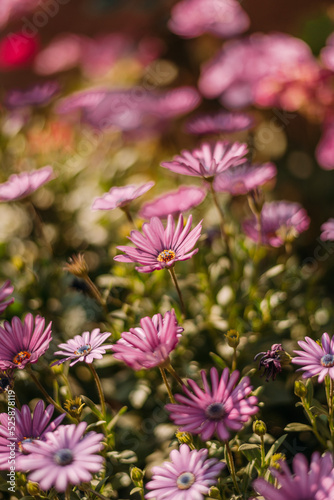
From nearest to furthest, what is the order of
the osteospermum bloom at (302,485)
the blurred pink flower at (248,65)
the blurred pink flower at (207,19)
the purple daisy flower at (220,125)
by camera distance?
1. the osteospermum bloom at (302,485)
2. the purple daisy flower at (220,125)
3. the blurred pink flower at (248,65)
4. the blurred pink flower at (207,19)

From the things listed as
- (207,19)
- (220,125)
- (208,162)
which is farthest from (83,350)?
(207,19)

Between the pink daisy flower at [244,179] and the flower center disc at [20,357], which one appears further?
the pink daisy flower at [244,179]

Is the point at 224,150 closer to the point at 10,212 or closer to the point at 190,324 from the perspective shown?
the point at 190,324

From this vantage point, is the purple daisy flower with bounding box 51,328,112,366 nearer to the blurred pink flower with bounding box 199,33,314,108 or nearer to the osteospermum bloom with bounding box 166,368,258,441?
the osteospermum bloom with bounding box 166,368,258,441

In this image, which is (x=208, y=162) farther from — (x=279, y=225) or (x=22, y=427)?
(x=22, y=427)

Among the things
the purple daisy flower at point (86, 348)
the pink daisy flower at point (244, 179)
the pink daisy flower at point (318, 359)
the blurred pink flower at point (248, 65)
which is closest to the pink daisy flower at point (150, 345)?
the purple daisy flower at point (86, 348)

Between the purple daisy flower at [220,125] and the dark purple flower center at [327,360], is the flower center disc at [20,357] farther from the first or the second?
the purple daisy flower at [220,125]
